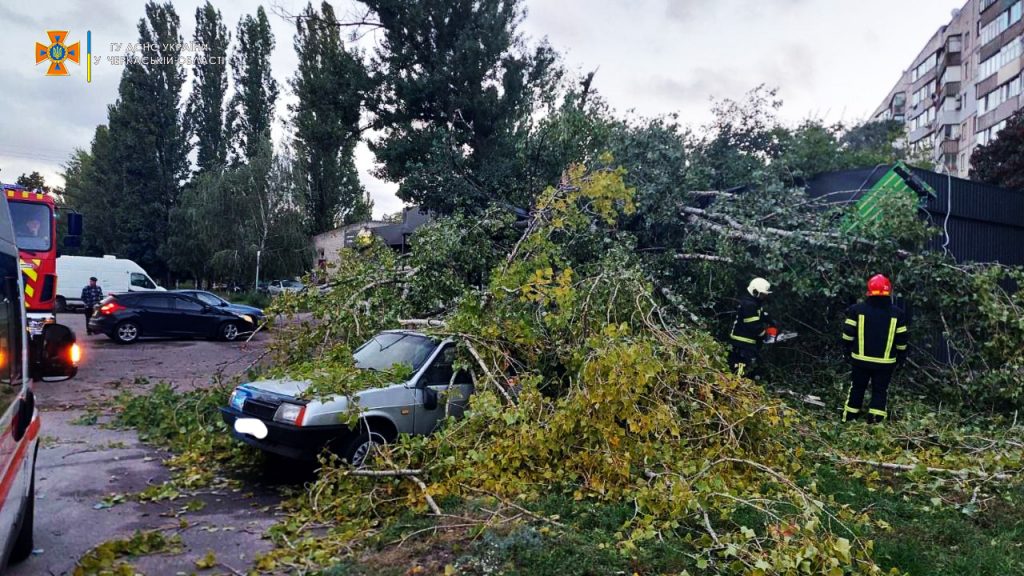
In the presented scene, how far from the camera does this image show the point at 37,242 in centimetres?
1199

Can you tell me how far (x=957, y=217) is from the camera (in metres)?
12.0

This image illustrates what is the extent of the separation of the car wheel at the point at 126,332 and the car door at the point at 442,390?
1267 centimetres

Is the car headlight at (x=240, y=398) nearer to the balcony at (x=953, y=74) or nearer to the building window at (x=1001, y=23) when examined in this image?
the building window at (x=1001, y=23)

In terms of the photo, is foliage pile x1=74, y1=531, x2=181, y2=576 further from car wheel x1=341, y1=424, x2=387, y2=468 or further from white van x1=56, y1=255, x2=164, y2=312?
white van x1=56, y1=255, x2=164, y2=312

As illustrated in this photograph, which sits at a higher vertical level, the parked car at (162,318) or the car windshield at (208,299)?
the car windshield at (208,299)

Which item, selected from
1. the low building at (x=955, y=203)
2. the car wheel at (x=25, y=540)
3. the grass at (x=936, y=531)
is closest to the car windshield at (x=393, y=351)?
→ the car wheel at (x=25, y=540)

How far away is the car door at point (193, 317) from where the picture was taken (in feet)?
55.6

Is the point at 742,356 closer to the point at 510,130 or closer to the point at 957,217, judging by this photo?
the point at 957,217

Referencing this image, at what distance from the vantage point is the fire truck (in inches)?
450

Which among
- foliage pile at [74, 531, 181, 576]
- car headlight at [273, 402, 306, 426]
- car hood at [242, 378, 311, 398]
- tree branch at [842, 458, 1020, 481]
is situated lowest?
foliage pile at [74, 531, 181, 576]

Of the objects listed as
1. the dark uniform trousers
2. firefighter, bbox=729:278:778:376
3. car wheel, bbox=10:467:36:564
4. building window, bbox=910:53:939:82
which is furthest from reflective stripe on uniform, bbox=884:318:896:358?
building window, bbox=910:53:939:82

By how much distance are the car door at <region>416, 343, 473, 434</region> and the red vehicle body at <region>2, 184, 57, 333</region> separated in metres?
8.25

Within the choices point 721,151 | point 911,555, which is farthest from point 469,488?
point 721,151

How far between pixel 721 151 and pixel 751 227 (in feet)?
13.0
